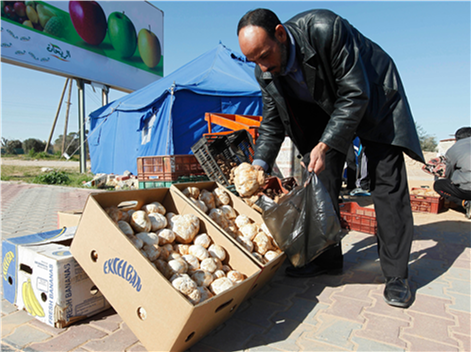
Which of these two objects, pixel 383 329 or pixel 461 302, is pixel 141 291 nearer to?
pixel 383 329

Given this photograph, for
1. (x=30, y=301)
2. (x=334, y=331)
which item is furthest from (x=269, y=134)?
(x=30, y=301)

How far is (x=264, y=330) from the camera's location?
6.23ft

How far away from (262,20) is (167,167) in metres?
4.21

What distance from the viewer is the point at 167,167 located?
5.70 metres

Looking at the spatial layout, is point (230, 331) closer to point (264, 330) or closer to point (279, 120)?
point (264, 330)

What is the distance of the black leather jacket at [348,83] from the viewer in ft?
6.50

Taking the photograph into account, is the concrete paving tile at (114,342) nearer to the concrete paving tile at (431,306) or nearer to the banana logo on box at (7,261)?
the banana logo on box at (7,261)

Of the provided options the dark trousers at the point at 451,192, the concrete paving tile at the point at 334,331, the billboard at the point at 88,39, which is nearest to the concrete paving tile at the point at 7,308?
the concrete paving tile at the point at 334,331

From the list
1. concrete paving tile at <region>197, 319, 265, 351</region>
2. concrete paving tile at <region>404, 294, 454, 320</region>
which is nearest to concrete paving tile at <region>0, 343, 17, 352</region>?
concrete paving tile at <region>197, 319, 265, 351</region>

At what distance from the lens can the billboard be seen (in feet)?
44.6

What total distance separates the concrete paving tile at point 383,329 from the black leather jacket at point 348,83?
1.13 meters

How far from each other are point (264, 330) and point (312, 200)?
892 mm

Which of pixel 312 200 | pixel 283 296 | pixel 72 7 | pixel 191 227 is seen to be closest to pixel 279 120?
pixel 312 200

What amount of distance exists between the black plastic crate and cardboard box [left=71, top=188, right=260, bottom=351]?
8.18ft
